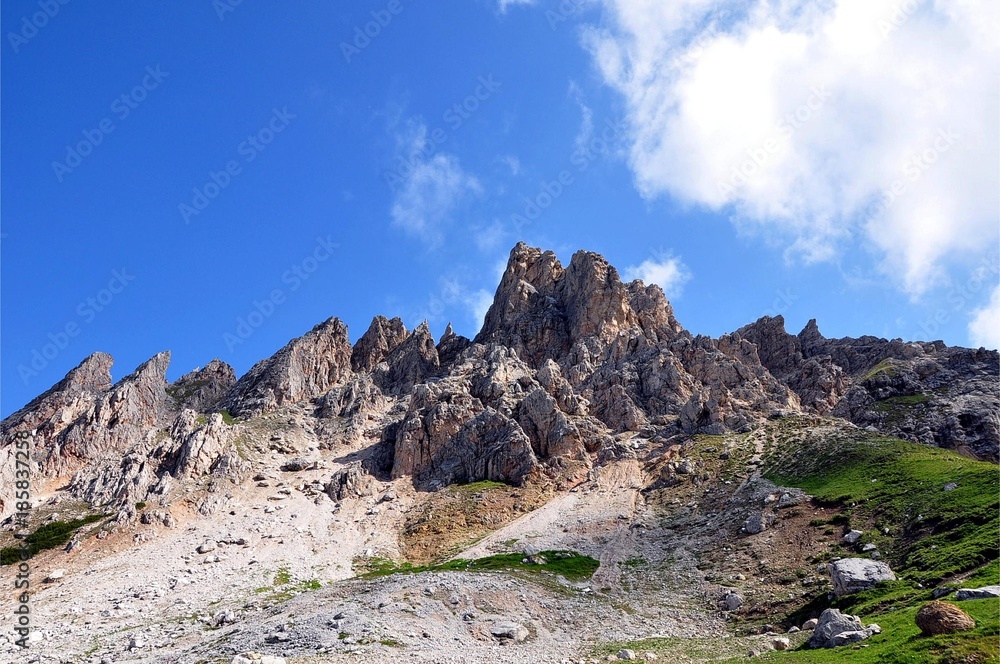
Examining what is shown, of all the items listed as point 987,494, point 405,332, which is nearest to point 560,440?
point 987,494

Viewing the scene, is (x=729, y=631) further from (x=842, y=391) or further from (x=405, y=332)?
(x=405, y=332)

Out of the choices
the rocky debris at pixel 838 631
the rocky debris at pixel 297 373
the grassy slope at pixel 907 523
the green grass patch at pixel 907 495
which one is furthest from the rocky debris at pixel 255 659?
the rocky debris at pixel 297 373

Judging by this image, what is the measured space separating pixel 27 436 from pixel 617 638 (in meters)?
99.4

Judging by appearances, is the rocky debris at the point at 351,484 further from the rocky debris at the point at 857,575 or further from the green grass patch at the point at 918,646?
the green grass patch at the point at 918,646

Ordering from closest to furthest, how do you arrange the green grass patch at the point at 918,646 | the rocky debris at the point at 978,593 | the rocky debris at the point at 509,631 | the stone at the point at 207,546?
the green grass patch at the point at 918,646
the rocky debris at the point at 978,593
the rocky debris at the point at 509,631
the stone at the point at 207,546

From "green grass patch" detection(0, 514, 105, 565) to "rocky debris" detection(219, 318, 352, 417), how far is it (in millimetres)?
42400

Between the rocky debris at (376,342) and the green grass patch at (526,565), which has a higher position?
the rocky debris at (376,342)

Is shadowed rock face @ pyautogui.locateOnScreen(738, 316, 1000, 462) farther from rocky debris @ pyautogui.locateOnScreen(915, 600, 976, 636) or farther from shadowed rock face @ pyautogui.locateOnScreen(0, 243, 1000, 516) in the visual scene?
rocky debris @ pyautogui.locateOnScreen(915, 600, 976, 636)

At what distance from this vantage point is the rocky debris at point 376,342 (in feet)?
500

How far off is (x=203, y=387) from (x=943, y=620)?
145 metres

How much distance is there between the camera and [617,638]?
45.2 m

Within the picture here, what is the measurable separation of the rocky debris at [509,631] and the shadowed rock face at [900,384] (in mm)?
71773

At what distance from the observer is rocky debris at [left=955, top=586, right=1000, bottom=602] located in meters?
30.4

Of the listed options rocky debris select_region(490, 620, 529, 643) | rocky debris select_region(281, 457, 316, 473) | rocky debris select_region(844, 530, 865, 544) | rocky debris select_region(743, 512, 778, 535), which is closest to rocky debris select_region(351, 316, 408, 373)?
rocky debris select_region(281, 457, 316, 473)
